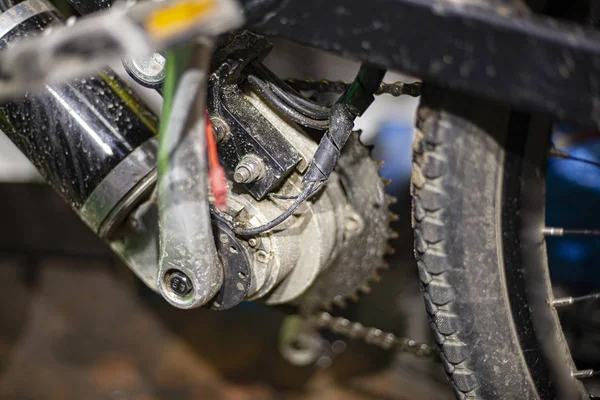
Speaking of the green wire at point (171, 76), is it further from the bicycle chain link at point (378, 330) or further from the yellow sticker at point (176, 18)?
the bicycle chain link at point (378, 330)

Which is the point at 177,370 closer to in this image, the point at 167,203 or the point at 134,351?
the point at 134,351

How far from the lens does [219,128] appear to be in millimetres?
668

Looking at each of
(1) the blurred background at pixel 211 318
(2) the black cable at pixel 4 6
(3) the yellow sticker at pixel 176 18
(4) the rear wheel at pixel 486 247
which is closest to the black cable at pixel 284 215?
(4) the rear wheel at pixel 486 247

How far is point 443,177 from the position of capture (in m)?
0.56

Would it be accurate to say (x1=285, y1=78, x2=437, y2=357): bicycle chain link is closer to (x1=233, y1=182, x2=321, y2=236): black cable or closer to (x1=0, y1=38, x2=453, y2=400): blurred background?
(x1=233, y1=182, x2=321, y2=236): black cable

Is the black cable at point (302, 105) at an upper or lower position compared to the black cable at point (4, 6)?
lower

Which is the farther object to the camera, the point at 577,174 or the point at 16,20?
the point at 577,174

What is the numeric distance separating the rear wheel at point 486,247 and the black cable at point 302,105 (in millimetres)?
137

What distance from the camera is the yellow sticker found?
0.43m

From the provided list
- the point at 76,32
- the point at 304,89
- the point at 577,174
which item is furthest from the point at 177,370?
the point at 76,32

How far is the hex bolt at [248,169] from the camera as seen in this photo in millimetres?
660

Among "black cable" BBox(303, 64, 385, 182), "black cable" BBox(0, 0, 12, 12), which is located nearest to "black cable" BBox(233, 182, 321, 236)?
"black cable" BBox(303, 64, 385, 182)

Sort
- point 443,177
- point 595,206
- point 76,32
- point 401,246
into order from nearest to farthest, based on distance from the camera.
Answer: point 76,32
point 443,177
point 595,206
point 401,246

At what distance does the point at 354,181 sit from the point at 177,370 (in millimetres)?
837
